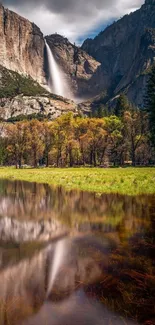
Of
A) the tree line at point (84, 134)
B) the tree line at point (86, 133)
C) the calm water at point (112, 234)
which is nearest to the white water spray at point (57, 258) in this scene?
the calm water at point (112, 234)

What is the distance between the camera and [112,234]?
39.0ft

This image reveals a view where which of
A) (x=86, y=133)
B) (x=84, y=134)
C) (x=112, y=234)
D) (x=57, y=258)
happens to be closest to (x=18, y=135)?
(x=84, y=134)

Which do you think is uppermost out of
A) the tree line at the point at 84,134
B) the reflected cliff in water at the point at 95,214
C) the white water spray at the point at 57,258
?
the tree line at the point at 84,134

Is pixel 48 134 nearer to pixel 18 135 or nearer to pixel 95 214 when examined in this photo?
pixel 18 135

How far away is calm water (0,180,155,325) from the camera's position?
6.32 meters

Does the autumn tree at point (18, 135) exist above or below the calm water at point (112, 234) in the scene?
above

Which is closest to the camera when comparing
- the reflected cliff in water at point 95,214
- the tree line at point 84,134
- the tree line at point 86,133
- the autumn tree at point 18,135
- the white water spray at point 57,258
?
the white water spray at point 57,258

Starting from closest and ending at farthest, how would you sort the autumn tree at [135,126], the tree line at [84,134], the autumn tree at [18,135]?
the autumn tree at [135,126], the tree line at [84,134], the autumn tree at [18,135]

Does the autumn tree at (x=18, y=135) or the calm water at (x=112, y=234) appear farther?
the autumn tree at (x=18, y=135)

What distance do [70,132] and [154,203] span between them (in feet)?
223

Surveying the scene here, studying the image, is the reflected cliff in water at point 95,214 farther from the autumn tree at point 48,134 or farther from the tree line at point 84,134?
the autumn tree at point 48,134

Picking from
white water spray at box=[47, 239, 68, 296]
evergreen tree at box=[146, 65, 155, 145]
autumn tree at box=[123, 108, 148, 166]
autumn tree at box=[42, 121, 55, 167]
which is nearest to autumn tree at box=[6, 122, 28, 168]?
autumn tree at box=[42, 121, 55, 167]

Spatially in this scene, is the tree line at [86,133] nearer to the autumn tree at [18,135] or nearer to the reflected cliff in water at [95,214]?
the autumn tree at [18,135]

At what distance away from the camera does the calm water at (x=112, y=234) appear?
632 cm
